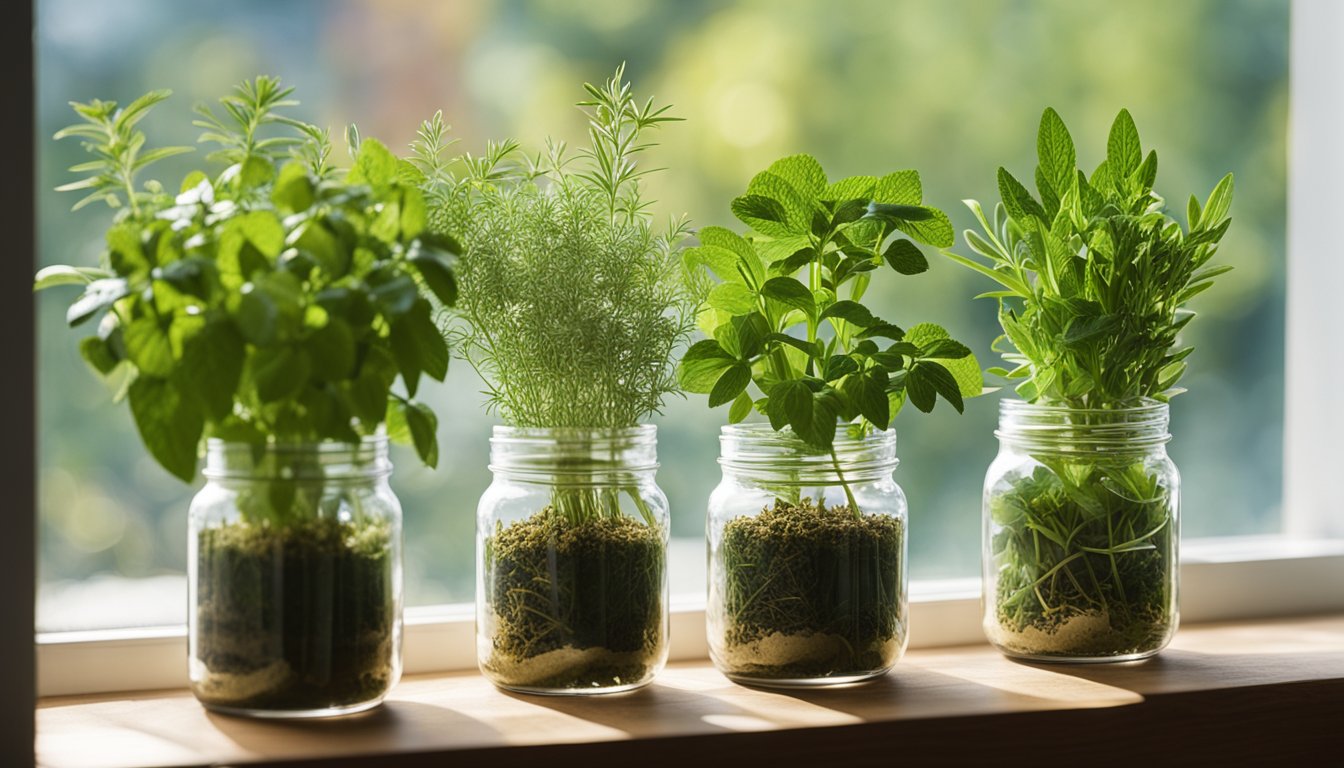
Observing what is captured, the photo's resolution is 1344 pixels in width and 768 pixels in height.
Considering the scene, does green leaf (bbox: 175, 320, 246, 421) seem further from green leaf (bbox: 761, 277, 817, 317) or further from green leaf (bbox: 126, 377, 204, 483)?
green leaf (bbox: 761, 277, 817, 317)

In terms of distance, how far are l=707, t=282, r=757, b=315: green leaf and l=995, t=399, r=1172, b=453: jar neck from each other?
0.26 m

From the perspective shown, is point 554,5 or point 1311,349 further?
Result: point 1311,349

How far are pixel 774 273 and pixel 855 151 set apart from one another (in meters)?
0.30

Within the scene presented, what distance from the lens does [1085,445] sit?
1023 mm

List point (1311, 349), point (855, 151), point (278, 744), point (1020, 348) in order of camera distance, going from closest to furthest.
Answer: point (278, 744) < point (1020, 348) < point (855, 151) < point (1311, 349)

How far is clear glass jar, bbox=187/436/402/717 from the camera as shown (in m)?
0.81

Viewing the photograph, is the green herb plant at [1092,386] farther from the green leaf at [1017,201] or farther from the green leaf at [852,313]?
the green leaf at [852,313]

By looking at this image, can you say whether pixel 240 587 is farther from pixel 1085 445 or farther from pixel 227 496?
pixel 1085 445

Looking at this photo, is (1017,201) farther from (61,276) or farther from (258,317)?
(61,276)

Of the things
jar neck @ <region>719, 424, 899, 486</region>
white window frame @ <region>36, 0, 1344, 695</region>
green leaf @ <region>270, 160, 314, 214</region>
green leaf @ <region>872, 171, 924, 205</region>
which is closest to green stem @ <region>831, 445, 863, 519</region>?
jar neck @ <region>719, 424, 899, 486</region>

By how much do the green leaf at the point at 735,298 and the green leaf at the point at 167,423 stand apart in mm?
385

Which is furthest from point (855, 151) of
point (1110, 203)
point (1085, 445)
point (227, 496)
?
point (227, 496)

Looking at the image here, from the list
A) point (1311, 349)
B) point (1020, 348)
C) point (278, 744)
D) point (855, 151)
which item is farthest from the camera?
point (1311, 349)

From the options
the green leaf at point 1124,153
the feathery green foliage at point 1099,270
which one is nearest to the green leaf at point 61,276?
the feathery green foliage at point 1099,270
